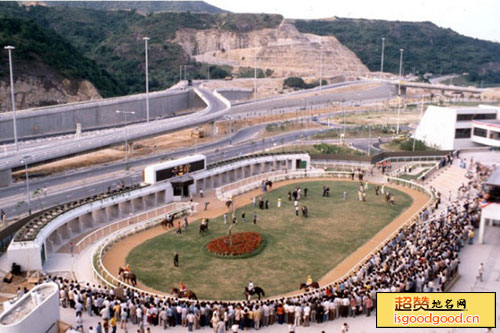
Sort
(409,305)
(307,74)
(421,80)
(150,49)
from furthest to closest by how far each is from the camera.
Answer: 1. (421,80)
2. (307,74)
3. (150,49)
4. (409,305)

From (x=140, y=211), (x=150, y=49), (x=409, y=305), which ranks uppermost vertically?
(x=150, y=49)

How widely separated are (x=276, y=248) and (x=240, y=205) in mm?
11928

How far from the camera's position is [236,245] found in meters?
38.3

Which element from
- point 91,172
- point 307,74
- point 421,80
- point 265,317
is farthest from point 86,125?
point 421,80

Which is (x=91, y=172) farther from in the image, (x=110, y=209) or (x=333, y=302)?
(x=333, y=302)

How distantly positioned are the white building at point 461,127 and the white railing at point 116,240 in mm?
42702

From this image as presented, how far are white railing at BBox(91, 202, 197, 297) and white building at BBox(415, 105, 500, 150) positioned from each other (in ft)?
140

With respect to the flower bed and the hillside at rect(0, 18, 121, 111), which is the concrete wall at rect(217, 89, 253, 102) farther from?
the flower bed

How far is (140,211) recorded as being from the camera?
159 feet

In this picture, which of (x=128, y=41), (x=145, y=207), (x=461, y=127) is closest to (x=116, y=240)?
(x=145, y=207)

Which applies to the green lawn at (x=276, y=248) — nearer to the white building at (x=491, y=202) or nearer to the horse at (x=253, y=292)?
the horse at (x=253, y=292)

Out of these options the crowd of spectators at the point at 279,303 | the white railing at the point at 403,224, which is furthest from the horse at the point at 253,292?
the white railing at the point at 403,224

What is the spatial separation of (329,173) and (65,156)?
28590 mm

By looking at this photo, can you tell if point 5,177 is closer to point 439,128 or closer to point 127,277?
point 127,277
